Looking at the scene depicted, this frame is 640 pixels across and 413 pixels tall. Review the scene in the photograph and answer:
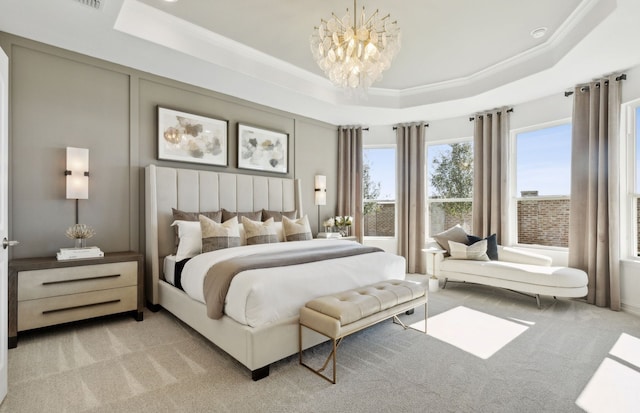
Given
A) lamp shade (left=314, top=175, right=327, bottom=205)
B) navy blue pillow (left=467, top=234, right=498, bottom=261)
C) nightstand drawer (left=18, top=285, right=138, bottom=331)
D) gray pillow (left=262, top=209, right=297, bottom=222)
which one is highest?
lamp shade (left=314, top=175, right=327, bottom=205)

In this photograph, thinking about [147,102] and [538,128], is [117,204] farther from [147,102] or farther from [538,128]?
[538,128]

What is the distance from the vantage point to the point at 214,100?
4.43 m

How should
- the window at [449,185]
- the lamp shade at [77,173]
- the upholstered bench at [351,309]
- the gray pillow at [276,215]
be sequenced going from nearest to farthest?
the upholstered bench at [351,309], the lamp shade at [77,173], the gray pillow at [276,215], the window at [449,185]

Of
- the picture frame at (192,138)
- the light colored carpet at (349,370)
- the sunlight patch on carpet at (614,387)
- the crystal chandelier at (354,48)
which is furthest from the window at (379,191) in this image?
the sunlight patch on carpet at (614,387)

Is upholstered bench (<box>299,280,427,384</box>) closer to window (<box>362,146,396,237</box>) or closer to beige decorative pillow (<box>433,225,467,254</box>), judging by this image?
beige decorative pillow (<box>433,225,467,254</box>)

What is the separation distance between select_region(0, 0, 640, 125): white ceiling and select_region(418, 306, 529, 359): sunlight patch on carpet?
2.43m

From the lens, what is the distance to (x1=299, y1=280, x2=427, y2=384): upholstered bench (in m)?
2.15

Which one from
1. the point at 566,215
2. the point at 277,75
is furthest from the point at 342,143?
the point at 566,215

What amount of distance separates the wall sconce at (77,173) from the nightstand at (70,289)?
645mm

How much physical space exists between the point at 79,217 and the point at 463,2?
4.28 metres

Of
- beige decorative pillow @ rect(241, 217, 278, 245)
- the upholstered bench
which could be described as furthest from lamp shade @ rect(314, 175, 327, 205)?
the upholstered bench

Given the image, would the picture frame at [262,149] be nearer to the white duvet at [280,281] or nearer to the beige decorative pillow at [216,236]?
the beige decorative pillow at [216,236]

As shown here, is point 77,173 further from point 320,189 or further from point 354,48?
point 320,189

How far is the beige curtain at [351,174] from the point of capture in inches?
242
